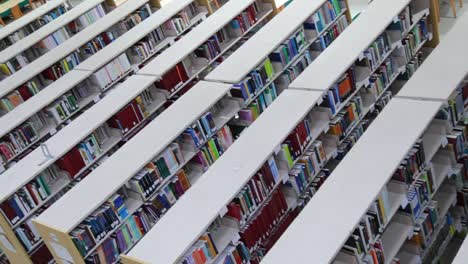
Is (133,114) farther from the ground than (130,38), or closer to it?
closer to it

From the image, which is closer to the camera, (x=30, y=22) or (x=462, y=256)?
(x=462, y=256)

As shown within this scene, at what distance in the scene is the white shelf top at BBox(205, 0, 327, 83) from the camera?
5.79 m

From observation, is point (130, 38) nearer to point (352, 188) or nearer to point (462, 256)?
point (352, 188)

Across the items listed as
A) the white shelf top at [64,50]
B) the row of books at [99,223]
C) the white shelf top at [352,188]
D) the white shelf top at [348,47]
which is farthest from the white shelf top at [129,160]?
the white shelf top at [64,50]

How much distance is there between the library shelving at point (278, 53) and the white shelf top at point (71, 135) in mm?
908

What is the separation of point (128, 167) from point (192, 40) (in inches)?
101

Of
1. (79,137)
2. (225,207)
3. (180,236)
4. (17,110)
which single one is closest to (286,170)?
(225,207)

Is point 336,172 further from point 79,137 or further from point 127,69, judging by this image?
point 127,69

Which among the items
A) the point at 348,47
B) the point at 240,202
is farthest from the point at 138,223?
the point at 348,47

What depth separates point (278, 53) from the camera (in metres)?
6.28

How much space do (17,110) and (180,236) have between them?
3342 millimetres

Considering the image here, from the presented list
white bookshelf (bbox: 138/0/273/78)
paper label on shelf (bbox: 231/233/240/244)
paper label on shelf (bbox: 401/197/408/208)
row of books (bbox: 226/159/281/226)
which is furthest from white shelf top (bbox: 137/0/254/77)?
paper label on shelf (bbox: 401/197/408/208)

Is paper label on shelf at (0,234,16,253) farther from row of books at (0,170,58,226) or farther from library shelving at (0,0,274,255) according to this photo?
row of books at (0,170,58,226)

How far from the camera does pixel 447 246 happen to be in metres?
4.79
